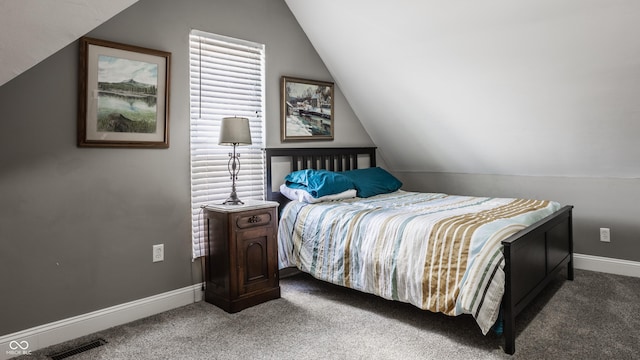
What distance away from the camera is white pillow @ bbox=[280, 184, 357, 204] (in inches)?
135

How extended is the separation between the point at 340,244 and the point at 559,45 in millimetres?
2041

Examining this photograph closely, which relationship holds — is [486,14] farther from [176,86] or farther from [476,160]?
[176,86]

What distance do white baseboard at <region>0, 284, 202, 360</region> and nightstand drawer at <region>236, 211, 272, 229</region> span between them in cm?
68

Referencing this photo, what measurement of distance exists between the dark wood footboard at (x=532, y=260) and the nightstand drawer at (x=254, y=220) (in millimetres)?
1639

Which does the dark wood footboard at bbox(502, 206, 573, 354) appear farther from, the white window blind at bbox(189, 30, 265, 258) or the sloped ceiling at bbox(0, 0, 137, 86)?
the sloped ceiling at bbox(0, 0, 137, 86)

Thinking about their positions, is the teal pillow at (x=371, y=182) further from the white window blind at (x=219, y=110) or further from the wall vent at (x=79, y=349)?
the wall vent at (x=79, y=349)

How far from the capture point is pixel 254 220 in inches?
118

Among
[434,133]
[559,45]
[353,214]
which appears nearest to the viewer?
[559,45]

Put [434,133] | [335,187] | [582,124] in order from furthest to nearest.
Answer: [434,133], [335,187], [582,124]

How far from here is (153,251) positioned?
9.57ft

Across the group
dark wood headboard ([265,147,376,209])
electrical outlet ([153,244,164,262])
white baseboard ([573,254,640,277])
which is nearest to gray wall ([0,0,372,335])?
electrical outlet ([153,244,164,262])

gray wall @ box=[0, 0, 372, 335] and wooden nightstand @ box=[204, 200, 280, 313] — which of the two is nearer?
gray wall @ box=[0, 0, 372, 335]

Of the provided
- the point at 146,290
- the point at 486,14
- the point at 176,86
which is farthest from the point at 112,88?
the point at 486,14

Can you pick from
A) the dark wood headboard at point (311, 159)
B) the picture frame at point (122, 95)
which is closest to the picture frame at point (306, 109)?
the dark wood headboard at point (311, 159)
